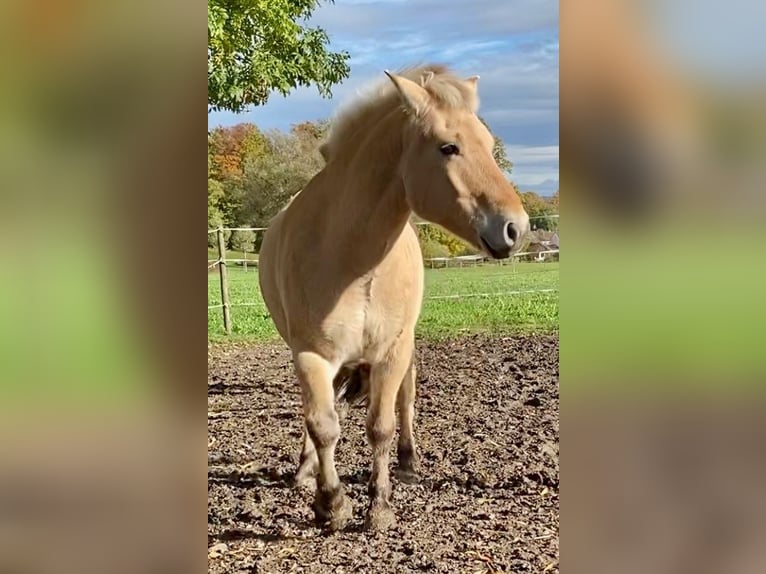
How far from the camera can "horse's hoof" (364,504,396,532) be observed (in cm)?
291

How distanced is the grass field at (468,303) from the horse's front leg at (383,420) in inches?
213

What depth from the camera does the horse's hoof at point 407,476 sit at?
362 cm

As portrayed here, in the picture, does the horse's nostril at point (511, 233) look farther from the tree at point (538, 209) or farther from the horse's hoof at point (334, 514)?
the tree at point (538, 209)

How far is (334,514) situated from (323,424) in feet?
1.41

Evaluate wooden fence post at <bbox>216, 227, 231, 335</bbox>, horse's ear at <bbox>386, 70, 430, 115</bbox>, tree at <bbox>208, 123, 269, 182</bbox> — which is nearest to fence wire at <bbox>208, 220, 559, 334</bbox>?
wooden fence post at <bbox>216, 227, 231, 335</bbox>

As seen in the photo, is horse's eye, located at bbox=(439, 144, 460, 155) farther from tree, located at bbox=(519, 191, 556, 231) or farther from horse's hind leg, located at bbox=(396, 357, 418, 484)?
tree, located at bbox=(519, 191, 556, 231)

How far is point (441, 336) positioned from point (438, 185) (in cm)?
630

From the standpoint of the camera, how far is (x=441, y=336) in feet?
28.2

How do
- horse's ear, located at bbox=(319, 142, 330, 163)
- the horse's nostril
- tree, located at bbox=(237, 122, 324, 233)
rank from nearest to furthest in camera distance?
the horse's nostril < horse's ear, located at bbox=(319, 142, 330, 163) < tree, located at bbox=(237, 122, 324, 233)

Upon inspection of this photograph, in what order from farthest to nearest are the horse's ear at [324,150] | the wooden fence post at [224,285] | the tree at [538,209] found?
the tree at [538,209]
the wooden fence post at [224,285]
the horse's ear at [324,150]

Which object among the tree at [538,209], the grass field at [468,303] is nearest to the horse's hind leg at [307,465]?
the grass field at [468,303]

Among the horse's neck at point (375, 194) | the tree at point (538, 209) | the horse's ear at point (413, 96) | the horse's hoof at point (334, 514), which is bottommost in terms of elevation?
the horse's hoof at point (334, 514)
